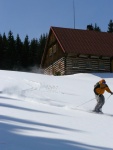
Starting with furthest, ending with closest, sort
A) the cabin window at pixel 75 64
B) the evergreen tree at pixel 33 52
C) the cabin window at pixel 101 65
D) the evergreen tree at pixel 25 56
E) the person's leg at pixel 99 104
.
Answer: the evergreen tree at pixel 33 52
the evergreen tree at pixel 25 56
the cabin window at pixel 101 65
the cabin window at pixel 75 64
the person's leg at pixel 99 104

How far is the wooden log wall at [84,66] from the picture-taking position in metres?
34.0

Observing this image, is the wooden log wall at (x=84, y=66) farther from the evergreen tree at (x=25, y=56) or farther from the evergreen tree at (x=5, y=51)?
the evergreen tree at (x=25, y=56)

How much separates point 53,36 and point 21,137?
104ft

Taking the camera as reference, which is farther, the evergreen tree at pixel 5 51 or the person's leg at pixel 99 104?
the evergreen tree at pixel 5 51

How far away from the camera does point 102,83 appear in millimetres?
13117

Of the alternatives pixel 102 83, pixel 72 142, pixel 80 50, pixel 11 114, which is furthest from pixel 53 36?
pixel 72 142

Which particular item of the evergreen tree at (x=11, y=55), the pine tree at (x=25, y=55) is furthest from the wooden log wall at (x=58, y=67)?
the pine tree at (x=25, y=55)

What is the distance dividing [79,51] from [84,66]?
184 centimetres

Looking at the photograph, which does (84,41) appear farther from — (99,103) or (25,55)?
(25,55)

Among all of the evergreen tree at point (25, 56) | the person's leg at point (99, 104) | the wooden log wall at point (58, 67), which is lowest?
the person's leg at point (99, 104)

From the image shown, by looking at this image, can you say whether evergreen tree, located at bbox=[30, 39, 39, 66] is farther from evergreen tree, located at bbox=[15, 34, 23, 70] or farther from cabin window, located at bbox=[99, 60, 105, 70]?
cabin window, located at bbox=[99, 60, 105, 70]

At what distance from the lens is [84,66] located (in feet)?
114

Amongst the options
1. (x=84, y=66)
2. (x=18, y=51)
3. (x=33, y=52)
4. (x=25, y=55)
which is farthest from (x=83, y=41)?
(x=33, y=52)

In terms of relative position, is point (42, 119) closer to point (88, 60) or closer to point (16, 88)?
point (16, 88)
